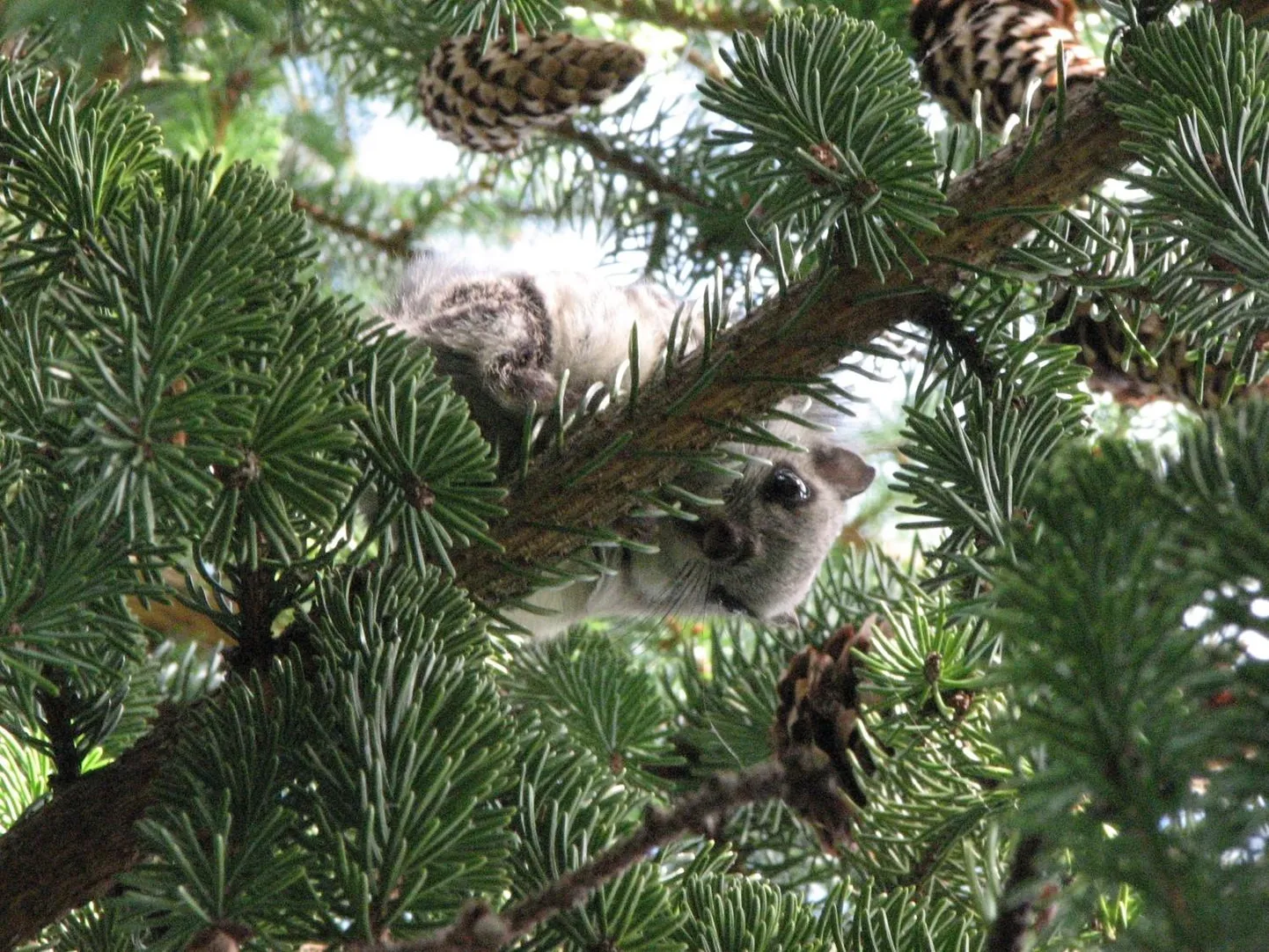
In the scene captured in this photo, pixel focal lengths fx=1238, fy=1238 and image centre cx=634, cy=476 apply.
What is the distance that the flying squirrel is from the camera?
1.29 meters

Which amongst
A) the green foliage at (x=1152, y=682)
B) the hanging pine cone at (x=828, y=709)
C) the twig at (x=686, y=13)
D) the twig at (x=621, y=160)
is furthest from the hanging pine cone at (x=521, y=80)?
the green foliage at (x=1152, y=682)

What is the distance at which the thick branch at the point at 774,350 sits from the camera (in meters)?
0.81

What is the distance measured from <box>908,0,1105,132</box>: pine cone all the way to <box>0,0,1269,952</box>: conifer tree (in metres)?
0.07

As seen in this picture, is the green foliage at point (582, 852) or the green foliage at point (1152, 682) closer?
the green foliage at point (1152, 682)

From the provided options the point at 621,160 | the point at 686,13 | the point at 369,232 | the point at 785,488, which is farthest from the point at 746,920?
the point at 369,232

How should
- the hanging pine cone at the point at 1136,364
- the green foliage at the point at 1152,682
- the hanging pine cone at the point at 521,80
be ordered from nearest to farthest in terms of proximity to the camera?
the green foliage at the point at 1152,682 → the hanging pine cone at the point at 1136,364 → the hanging pine cone at the point at 521,80

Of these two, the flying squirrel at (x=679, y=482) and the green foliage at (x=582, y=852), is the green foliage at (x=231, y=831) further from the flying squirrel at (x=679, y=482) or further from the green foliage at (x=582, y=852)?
the flying squirrel at (x=679, y=482)

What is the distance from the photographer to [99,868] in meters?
0.74

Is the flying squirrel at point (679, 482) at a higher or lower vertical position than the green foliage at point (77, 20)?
lower

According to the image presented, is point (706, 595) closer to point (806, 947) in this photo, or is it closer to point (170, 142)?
point (806, 947)

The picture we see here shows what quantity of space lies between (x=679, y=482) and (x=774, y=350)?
383 millimetres

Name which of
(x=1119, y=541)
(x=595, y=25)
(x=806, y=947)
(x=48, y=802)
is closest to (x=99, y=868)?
(x=48, y=802)

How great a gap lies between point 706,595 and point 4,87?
97cm

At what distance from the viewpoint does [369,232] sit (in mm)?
1851
